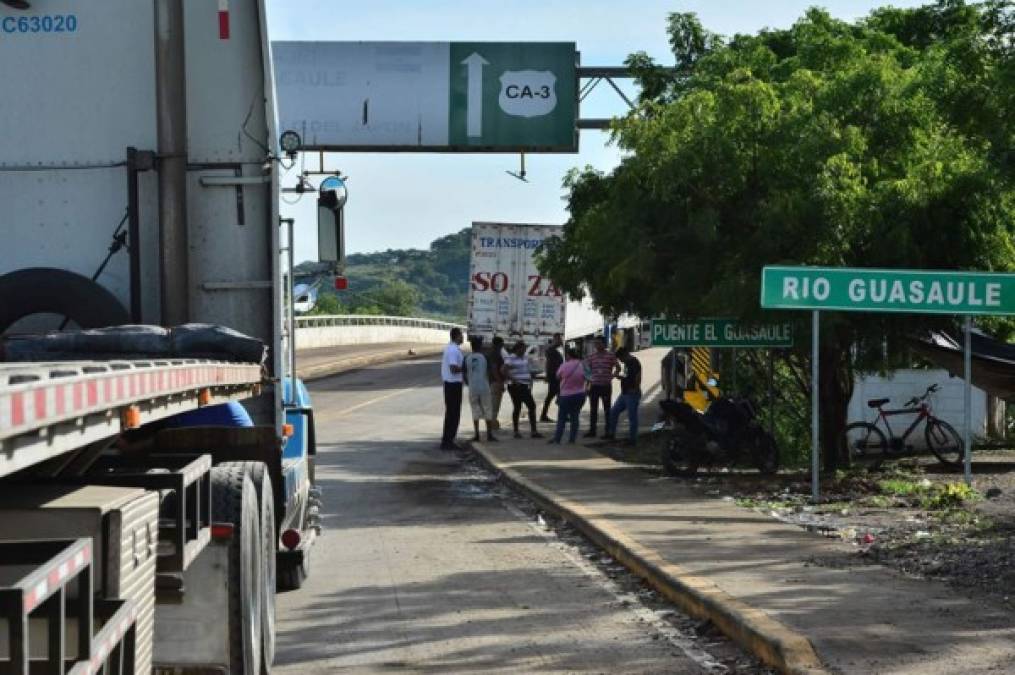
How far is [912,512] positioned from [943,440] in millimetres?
7307

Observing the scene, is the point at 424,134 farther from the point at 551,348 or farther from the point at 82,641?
the point at 82,641

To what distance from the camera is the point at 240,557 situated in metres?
6.86

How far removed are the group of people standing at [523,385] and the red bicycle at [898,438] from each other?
4.44 meters

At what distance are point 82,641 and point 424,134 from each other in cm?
3323

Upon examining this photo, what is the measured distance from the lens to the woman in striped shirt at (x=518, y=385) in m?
28.5

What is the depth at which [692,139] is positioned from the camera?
18.9 meters

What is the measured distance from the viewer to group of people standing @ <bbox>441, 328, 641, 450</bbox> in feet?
84.9

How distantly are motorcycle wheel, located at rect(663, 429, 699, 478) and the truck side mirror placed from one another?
10015 millimetres

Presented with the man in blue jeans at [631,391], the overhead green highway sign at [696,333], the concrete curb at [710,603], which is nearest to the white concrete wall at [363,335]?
the man in blue jeans at [631,391]

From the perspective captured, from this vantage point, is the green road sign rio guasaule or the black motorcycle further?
the black motorcycle

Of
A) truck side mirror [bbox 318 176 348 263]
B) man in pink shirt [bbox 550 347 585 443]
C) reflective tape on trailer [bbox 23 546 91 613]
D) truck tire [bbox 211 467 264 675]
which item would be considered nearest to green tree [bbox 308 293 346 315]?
man in pink shirt [bbox 550 347 585 443]

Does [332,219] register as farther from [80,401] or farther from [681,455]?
[681,455]

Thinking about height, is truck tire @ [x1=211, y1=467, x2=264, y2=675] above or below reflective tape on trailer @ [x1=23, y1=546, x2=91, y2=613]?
below

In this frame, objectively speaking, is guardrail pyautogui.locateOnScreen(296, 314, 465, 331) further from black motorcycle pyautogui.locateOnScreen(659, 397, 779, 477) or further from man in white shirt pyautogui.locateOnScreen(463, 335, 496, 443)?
black motorcycle pyautogui.locateOnScreen(659, 397, 779, 477)
